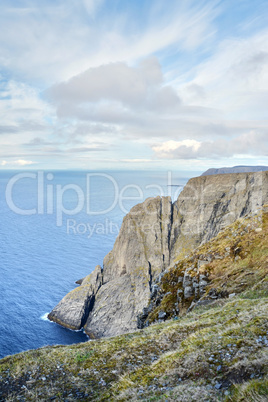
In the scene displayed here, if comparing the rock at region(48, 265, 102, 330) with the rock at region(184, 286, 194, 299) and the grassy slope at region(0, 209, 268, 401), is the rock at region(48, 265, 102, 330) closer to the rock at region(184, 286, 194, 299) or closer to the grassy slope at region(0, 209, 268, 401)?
the rock at region(184, 286, 194, 299)

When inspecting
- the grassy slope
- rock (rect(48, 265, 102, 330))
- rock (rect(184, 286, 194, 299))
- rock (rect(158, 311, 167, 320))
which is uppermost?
the grassy slope

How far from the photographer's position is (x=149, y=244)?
94.2m

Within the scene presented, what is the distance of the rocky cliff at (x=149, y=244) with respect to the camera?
77812 mm

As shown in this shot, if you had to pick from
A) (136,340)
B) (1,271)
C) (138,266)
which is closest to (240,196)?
(138,266)

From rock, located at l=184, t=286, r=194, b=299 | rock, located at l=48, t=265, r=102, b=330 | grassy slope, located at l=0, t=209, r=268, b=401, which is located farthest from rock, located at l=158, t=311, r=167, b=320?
rock, located at l=48, t=265, r=102, b=330

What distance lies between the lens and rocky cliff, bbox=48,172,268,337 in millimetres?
77812

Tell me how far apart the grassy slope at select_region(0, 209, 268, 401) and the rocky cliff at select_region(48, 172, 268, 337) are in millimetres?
64610

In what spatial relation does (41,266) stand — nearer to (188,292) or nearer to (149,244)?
(149,244)

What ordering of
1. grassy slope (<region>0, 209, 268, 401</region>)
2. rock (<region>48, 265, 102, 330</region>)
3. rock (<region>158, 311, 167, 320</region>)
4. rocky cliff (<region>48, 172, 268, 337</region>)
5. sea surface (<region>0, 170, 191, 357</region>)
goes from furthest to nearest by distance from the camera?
1. rocky cliff (<region>48, 172, 268, 337</region>)
2. rock (<region>48, 265, 102, 330</region>)
3. sea surface (<region>0, 170, 191, 357</region>)
4. rock (<region>158, 311, 167, 320</region>)
5. grassy slope (<region>0, 209, 268, 401</region>)

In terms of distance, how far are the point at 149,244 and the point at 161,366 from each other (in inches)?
3298

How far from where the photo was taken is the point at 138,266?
298 feet

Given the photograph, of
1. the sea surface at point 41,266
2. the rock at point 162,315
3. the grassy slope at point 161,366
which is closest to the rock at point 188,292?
the rock at point 162,315

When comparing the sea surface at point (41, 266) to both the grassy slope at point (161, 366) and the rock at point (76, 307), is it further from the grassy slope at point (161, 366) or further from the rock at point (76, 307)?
the grassy slope at point (161, 366)

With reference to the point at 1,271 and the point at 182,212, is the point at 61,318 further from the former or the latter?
the point at 182,212
